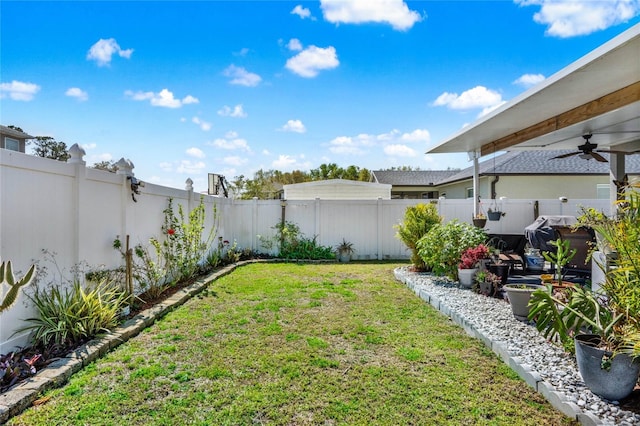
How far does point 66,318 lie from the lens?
136 inches

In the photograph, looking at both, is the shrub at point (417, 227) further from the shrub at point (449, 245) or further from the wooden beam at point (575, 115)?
the wooden beam at point (575, 115)

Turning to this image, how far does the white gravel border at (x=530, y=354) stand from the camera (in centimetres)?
233

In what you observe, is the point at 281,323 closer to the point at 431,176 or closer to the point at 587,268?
the point at 587,268

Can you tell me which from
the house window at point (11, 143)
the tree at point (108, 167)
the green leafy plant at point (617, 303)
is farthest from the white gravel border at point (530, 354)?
the house window at point (11, 143)

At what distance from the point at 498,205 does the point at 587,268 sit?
4475mm

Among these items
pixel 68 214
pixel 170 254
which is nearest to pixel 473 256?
pixel 170 254

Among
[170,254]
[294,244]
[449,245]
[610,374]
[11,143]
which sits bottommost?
[610,374]

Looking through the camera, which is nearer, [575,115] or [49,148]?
[575,115]

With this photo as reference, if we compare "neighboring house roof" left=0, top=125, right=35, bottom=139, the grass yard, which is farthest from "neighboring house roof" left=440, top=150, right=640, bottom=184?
"neighboring house roof" left=0, top=125, right=35, bottom=139

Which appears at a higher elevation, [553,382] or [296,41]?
[296,41]

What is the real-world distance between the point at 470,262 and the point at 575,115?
9.06 ft

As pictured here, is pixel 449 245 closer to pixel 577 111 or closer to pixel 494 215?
pixel 494 215

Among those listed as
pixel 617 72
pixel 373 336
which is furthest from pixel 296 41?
pixel 373 336

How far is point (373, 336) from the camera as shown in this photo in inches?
156
